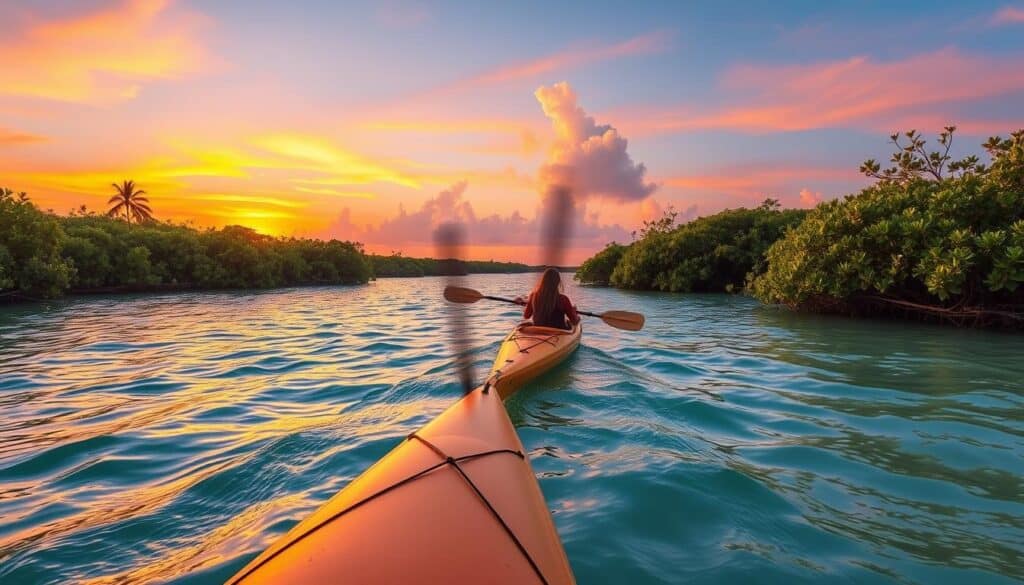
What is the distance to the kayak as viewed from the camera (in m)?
1.75

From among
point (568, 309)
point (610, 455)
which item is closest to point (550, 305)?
point (568, 309)

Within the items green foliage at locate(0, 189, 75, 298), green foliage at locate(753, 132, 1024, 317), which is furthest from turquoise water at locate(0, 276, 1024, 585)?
green foliage at locate(0, 189, 75, 298)

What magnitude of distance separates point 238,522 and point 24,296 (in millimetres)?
25443

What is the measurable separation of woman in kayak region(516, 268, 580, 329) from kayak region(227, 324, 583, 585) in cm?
440

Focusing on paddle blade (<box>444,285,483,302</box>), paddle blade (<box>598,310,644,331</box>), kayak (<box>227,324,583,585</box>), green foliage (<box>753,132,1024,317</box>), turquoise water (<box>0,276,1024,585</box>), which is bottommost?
turquoise water (<box>0,276,1024,585</box>)

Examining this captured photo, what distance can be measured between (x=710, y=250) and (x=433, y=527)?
87.5 ft

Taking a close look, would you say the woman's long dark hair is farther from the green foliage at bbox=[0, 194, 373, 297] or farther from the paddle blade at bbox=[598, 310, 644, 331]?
Result: the green foliage at bbox=[0, 194, 373, 297]

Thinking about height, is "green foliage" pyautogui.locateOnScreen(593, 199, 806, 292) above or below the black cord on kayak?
above

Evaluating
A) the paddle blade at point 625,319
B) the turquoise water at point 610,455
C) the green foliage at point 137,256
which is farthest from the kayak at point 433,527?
the green foliage at point 137,256

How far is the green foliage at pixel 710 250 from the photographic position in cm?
2533

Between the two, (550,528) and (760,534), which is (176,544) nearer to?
(550,528)

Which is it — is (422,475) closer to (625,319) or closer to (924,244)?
(625,319)

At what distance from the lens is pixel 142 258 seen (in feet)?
92.6

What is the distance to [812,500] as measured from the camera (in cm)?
321
